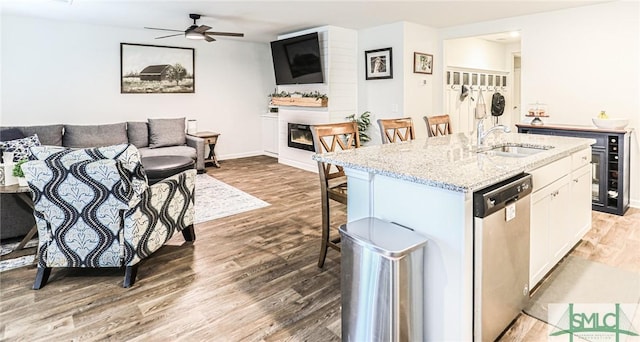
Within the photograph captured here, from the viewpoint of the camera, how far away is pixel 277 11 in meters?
4.97

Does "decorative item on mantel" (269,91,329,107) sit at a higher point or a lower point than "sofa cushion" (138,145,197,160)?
higher

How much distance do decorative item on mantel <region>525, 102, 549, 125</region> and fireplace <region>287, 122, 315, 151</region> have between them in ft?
10.8

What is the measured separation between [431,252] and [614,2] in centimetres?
444

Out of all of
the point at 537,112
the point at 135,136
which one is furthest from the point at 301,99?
the point at 537,112

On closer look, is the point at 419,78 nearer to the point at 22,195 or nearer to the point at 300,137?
the point at 300,137

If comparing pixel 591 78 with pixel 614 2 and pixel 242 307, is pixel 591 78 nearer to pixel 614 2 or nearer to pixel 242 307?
pixel 614 2

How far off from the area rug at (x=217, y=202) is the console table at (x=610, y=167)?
12.0 feet

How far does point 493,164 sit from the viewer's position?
78.9 inches

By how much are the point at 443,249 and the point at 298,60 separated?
5353 millimetres

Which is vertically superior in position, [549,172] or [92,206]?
[549,172]

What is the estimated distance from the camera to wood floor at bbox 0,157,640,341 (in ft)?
6.66

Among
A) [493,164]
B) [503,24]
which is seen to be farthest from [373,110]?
[493,164]

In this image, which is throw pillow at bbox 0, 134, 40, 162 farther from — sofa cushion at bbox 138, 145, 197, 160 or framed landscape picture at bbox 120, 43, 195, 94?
framed landscape picture at bbox 120, 43, 195, 94

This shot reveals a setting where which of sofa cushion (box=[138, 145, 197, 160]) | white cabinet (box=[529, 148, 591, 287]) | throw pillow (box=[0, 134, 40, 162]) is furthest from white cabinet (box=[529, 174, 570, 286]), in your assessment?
sofa cushion (box=[138, 145, 197, 160])
